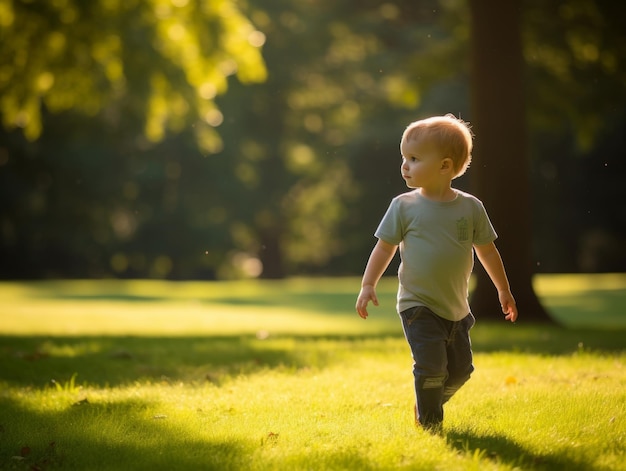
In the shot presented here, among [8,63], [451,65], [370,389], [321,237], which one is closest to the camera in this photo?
[370,389]

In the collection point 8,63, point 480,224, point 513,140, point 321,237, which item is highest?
point 8,63

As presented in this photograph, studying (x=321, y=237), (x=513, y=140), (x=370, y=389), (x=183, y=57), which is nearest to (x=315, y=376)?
(x=370, y=389)

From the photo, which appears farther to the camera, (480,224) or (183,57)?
(183,57)

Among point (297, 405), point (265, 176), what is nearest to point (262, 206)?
point (265, 176)

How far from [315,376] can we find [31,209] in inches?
1351

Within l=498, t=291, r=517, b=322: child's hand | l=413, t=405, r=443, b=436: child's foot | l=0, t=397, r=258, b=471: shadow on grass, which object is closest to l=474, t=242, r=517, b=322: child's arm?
l=498, t=291, r=517, b=322: child's hand

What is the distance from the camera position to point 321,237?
49.5 m

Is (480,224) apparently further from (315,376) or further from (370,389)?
(315,376)

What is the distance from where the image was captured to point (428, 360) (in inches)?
168

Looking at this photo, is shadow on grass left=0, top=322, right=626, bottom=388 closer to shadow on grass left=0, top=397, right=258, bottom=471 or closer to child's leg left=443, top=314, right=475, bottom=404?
shadow on grass left=0, top=397, right=258, bottom=471

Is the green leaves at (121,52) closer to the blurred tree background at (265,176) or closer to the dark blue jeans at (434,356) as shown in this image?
the dark blue jeans at (434,356)

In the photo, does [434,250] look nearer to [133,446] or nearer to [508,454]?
[508,454]

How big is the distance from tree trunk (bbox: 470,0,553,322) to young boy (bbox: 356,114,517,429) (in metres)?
7.01

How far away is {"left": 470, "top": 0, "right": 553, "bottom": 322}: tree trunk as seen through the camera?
Result: 11422 mm
